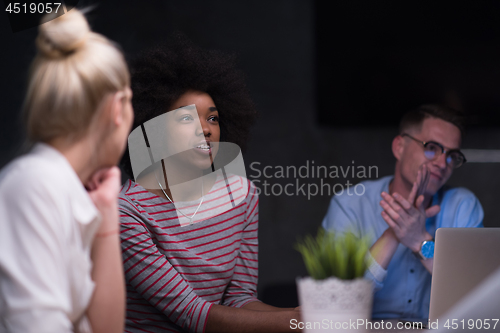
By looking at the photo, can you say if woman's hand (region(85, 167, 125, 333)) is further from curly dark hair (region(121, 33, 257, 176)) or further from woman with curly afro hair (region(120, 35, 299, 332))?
curly dark hair (region(121, 33, 257, 176))

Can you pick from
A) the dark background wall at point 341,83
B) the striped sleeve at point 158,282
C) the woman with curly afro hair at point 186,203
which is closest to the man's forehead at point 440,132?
the dark background wall at point 341,83

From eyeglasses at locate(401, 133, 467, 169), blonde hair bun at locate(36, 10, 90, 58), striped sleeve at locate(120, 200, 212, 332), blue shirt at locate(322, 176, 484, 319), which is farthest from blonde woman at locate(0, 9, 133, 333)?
eyeglasses at locate(401, 133, 467, 169)

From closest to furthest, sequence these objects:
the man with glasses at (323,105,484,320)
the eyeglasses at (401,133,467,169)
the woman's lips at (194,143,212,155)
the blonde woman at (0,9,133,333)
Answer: the blonde woman at (0,9,133,333), the woman's lips at (194,143,212,155), the man with glasses at (323,105,484,320), the eyeglasses at (401,133,467,169)

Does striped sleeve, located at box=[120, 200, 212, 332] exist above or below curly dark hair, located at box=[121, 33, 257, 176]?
below

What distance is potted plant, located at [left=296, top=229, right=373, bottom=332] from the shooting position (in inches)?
36.4

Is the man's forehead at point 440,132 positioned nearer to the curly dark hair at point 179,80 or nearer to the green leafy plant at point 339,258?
the curly dark hair at point 179,80

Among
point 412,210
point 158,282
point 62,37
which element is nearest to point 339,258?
point 62,37

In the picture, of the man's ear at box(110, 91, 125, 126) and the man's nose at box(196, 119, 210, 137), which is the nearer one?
the man's ear at box(110, 91, 125, 126)

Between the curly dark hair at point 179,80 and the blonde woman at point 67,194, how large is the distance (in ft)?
3.04

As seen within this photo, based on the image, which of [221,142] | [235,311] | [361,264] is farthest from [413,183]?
[361,264]

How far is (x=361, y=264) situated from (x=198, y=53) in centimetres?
130

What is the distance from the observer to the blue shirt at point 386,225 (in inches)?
94.7

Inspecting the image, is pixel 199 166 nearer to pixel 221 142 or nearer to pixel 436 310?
pixel 221 142

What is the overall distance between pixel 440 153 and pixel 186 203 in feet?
4.64
